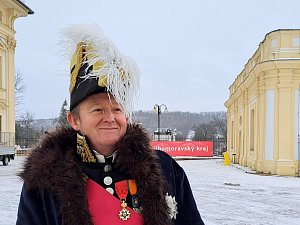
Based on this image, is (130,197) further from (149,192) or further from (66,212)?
(66,212)

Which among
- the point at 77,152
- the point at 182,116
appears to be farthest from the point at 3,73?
the point at 182,116

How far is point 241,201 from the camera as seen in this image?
10.7 meters

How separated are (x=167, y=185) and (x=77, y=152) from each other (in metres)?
0.46

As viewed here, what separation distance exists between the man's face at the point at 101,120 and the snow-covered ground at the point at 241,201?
3.61 m

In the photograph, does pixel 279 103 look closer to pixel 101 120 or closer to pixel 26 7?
pixel 101 120

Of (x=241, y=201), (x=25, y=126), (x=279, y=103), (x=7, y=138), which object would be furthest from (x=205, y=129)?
(x=241, y=201)

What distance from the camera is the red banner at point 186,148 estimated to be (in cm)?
3438

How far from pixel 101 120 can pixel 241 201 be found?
9.41 m

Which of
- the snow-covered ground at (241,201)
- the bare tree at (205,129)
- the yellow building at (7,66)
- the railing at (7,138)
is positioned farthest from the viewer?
the bare tree at (205,129)

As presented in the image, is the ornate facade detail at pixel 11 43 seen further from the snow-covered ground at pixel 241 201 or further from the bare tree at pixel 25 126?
the bare tree at pixel 25 126

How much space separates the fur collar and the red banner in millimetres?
31286

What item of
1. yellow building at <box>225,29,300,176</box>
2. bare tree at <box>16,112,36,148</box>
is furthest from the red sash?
bare tree at <box>16,112,36,148</box>

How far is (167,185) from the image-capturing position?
2.00m

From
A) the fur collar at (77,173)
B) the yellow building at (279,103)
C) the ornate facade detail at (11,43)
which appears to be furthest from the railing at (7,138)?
the fur collar at (77,173)
